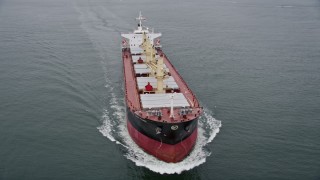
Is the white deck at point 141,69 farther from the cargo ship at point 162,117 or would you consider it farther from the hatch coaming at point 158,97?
the cargo ship at point 162,117

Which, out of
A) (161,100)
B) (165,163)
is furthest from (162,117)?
(165,163)

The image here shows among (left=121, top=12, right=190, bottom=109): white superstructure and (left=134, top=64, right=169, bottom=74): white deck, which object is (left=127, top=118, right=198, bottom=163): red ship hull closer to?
(left=121, top=12, right=190, bottom=109): white superstructure

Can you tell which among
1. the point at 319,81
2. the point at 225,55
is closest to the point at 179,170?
the point at 319,81

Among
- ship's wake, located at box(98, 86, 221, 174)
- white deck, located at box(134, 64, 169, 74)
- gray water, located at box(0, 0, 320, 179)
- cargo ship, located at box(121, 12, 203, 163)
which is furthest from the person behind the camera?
white deck, located at box(134, 64, 169, 74)

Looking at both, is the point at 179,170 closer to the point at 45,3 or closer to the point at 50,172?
the point at 50,172

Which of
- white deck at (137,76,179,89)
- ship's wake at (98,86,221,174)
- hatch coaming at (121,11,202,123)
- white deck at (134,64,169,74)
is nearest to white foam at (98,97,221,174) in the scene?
ship's wake at (98,86,221,174)

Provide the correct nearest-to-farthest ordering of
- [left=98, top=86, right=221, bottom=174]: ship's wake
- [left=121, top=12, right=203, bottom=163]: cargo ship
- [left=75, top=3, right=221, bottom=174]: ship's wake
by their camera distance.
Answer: [left=121, top=12, right=203, bottom=163]: cargo ship, [left=98, top=86, right=221, bottom=174]: ship's wake, [left=75, top=3, right=221, bottom=174]: ship's wake
